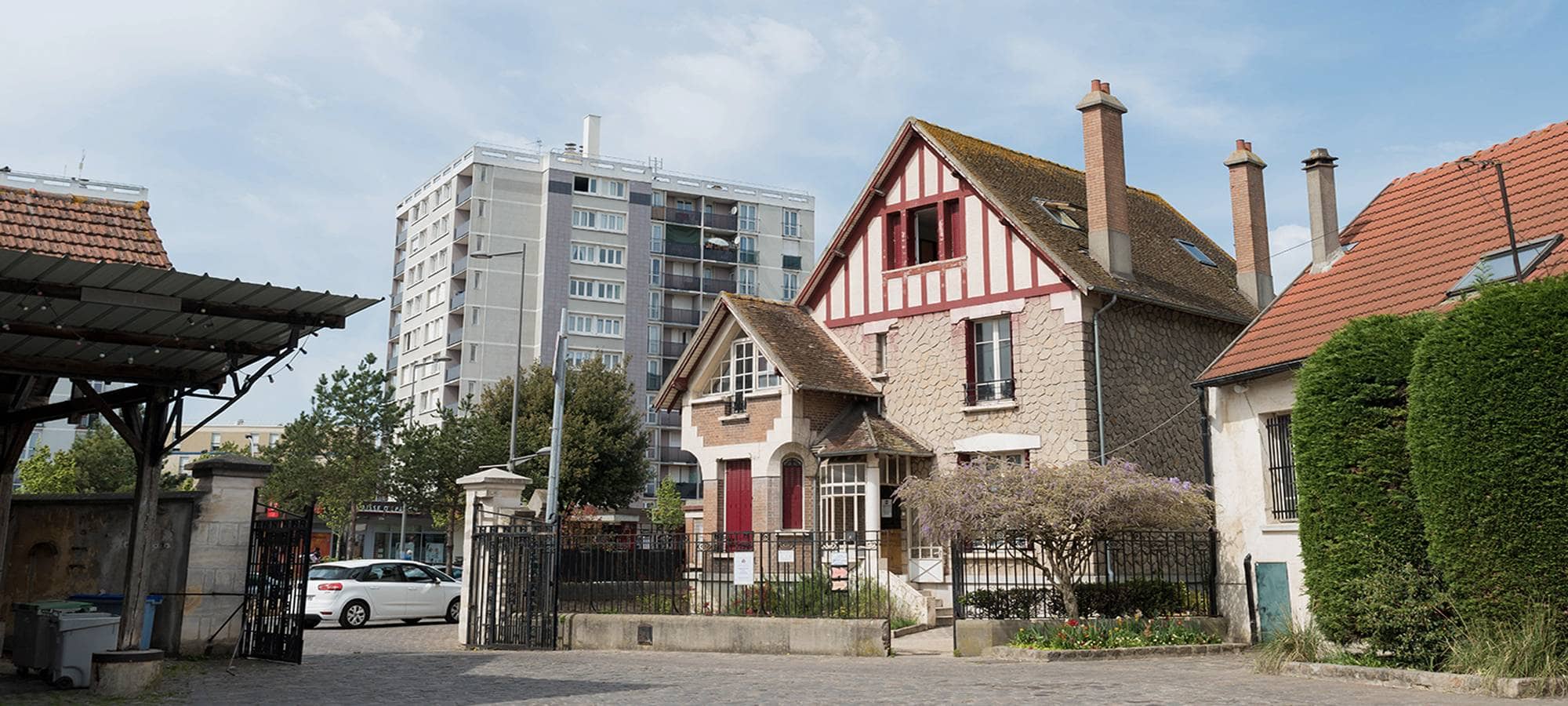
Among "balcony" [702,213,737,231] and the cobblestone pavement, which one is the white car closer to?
the cobblestone pavement

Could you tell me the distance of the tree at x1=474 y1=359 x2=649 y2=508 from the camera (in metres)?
44.5

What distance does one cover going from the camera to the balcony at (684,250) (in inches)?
2886

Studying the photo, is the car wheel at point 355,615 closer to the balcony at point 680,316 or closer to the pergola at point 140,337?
the pergola at point 140,337

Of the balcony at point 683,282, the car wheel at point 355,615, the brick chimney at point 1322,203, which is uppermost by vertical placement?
the balcony at point 683,282

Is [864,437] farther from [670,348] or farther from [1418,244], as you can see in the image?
[670,348]

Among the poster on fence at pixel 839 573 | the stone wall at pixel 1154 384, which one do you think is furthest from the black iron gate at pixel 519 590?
the stone wall at pixel 1154 384

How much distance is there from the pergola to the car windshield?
32.7ft

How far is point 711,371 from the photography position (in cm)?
2734

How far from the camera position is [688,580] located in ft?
61.3

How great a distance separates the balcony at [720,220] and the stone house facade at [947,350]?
47.5 m

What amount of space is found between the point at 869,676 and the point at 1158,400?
12847 millimetres

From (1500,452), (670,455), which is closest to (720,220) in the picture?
(670,455)

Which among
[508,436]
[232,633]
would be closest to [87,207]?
[232,633]

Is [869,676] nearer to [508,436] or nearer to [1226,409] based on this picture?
[1226,409]
